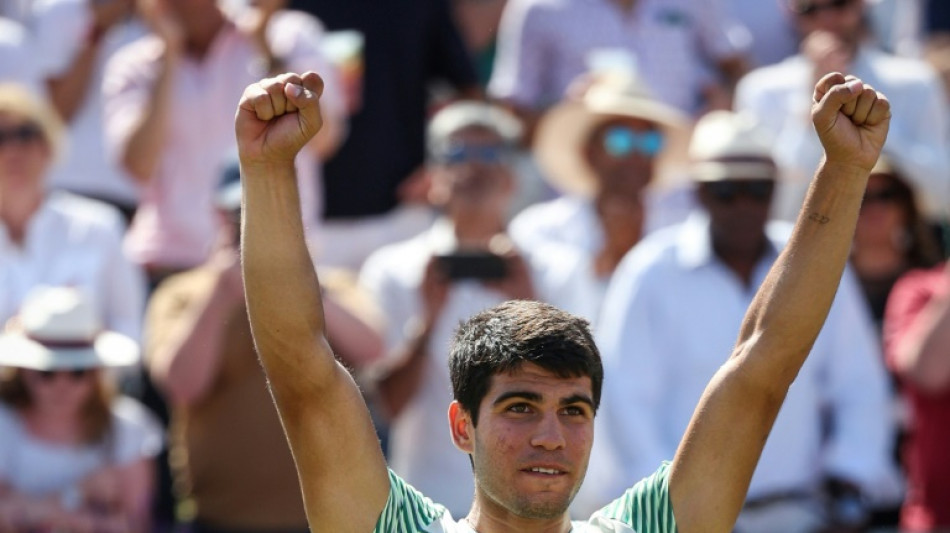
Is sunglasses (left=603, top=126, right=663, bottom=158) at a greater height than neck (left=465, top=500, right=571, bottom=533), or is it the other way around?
sunglasses (left=603, top=126, right=663, bottom=158)

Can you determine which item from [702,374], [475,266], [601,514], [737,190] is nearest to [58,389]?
[475,266]

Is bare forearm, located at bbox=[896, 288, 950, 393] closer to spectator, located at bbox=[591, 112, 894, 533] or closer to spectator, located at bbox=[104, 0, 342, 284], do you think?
spectator, located at bbox=[591, 112, 894, 533]

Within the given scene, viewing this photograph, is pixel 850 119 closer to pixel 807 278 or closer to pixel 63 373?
pixel 807 278

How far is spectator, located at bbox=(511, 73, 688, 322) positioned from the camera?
7137mm

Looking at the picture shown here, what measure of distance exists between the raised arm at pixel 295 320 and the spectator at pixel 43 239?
11.4 ft

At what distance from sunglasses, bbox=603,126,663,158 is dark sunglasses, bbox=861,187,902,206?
0.82m

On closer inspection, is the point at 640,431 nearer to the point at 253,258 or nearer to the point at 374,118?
the point at 374,118

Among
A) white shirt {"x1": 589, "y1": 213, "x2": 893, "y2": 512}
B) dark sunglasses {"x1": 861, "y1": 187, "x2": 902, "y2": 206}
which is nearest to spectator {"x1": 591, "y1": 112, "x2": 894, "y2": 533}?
white shirt {"x1": 589, "y1": 213, "x2": 893, "y2": 512}

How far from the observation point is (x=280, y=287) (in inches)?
135

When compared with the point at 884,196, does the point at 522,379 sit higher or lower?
lower

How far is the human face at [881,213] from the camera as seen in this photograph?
7316 millimetres

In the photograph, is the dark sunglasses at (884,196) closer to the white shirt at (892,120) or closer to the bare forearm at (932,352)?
the white shirt at (892,120)

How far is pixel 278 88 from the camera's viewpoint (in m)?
3.42

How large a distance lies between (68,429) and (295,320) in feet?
10.3
